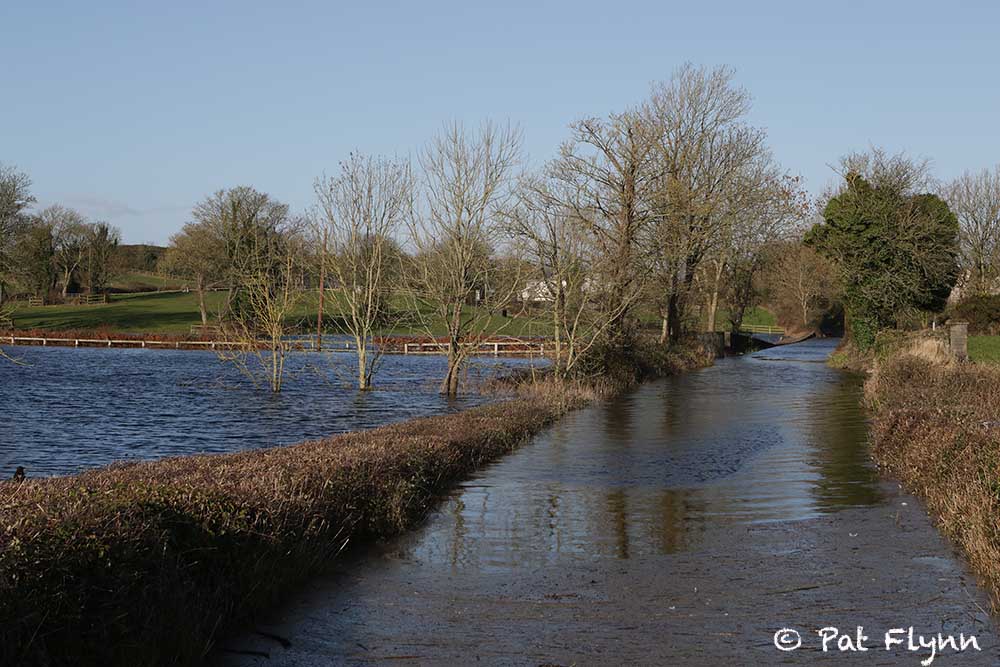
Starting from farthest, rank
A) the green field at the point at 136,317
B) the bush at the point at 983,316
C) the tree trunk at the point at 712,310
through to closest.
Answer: the green field at the point at 136,317
the tree trunk at the point at 712,310
the bush at the point at 983,316

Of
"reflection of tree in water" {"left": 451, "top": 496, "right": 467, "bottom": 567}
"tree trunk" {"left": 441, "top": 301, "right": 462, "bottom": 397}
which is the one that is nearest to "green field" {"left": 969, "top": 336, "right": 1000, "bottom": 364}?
"tree trunk" {"left": 441, "top": 301, "right": 462, "bottom": 397}

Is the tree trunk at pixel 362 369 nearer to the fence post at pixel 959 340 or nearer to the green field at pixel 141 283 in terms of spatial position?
the fence post at pixel 959 340

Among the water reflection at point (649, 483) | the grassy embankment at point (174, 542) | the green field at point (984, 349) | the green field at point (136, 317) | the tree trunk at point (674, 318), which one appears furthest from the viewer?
the green field at point (136, 317)

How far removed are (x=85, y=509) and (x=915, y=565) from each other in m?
6.76

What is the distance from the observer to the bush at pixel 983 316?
43.4m

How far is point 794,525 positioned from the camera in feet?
34.4

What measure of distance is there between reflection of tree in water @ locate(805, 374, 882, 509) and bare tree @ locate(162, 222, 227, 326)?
54.4 meters

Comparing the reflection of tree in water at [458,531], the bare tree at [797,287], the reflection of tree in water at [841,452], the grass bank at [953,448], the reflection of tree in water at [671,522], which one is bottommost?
the reflection of tree in water at [458,531]

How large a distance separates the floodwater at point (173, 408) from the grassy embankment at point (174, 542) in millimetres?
8104

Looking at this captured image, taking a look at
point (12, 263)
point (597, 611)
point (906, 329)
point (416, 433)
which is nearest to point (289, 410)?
point (416, 433)

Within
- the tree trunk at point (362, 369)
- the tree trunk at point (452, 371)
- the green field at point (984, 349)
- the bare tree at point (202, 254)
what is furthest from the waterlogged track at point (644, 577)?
the bare tree at point (202, 254)

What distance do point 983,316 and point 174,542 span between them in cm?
4404

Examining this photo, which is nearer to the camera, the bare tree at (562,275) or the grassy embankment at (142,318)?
the bare tree at (562,275)

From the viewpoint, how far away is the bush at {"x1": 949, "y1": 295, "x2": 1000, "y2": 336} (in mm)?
43438
